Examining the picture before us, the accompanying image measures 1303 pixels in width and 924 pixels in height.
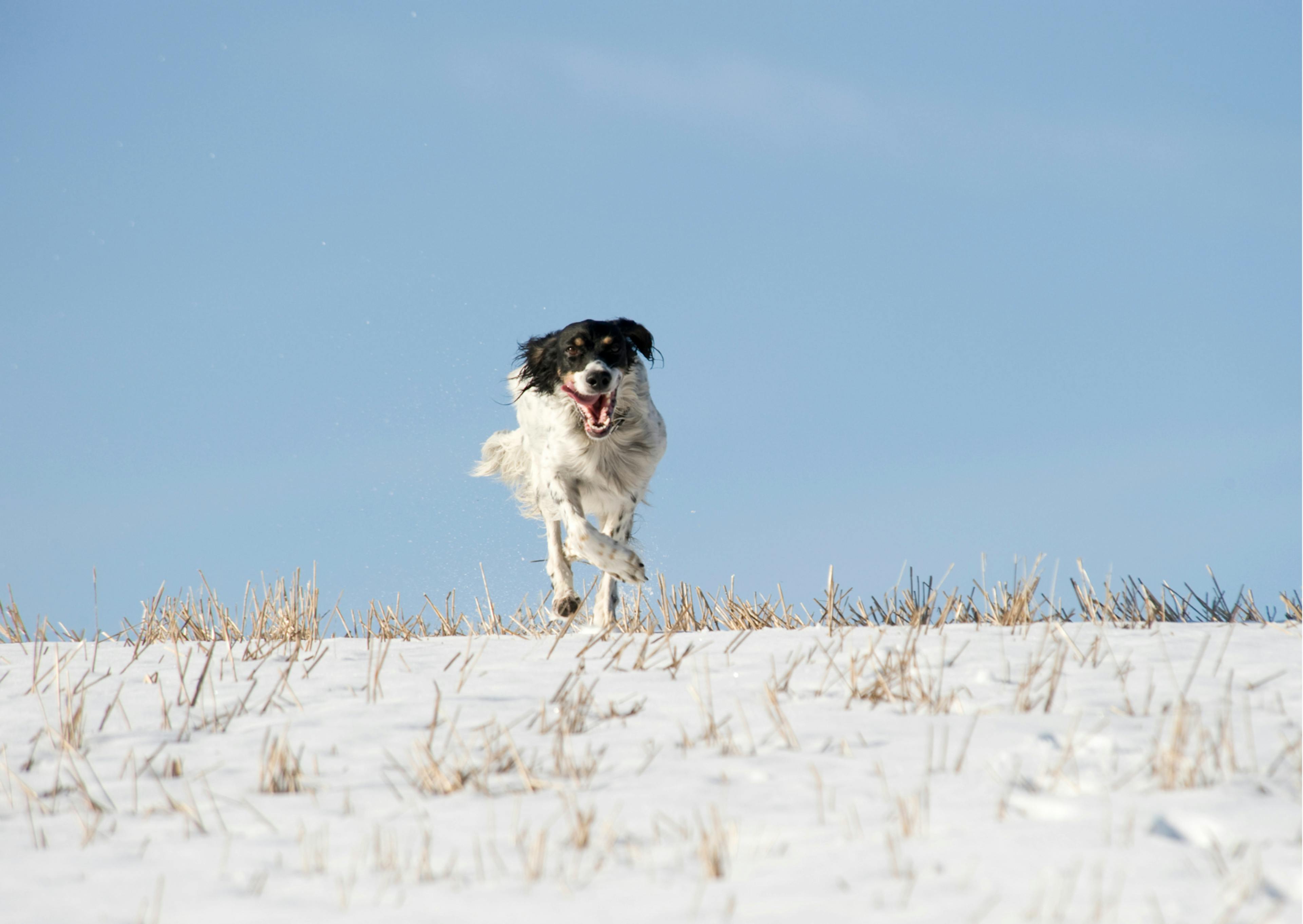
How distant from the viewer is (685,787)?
8.45ft

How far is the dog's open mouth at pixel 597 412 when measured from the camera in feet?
23.9

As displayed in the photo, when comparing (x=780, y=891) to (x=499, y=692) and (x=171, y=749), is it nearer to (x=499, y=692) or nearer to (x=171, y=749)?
(x=499, y=692)

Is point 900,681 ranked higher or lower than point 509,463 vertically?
lower

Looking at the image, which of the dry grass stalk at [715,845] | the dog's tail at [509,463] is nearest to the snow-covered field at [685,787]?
the dry grass stalk at [715,845]

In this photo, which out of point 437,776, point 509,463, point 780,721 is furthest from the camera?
point 509,463

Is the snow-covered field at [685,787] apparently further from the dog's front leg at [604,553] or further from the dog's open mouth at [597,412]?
the dog's open mouth at [597,412]

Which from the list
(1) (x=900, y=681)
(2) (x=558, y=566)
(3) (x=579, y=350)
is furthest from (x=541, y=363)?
(1) (x=900, y=681)

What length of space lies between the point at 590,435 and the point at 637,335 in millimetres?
881

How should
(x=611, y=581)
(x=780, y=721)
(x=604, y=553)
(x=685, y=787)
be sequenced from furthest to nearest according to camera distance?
(x=611, y=581)
(x=604, y=553)
(x=780, y=721)
(x=685, y=787)

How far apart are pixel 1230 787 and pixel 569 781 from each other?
4.86ft

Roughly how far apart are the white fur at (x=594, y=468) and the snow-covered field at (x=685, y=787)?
3.17 metres

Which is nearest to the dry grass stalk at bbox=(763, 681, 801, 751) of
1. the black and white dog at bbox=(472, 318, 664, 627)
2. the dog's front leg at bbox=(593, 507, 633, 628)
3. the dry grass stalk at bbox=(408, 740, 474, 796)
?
the dry grass stalk at bbox=(408, 740, 474, 796)

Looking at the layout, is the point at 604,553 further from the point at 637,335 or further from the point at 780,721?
the point at 780,721

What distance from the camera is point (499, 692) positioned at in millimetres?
3559
